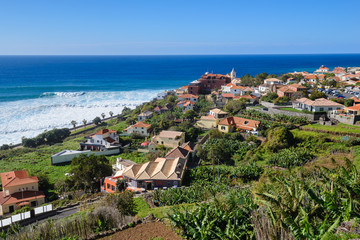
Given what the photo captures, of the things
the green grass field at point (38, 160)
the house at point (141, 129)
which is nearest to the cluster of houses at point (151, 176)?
the green grass field at point (38, 160)

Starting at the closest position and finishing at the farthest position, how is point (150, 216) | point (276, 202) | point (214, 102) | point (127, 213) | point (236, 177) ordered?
point (276, 202) < point (150, 216) < point (127, 213) < point (236, 177) < point (214, 102)

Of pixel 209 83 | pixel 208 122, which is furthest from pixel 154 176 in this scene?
pixel 209 83

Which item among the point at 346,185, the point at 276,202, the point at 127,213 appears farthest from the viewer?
the point at 127,213

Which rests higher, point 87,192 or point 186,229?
point 186,229

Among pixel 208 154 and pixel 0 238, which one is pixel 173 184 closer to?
pixel 208 154

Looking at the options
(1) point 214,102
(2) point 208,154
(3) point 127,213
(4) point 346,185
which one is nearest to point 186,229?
(3) point 127,213

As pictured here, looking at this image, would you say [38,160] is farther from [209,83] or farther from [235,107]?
[209,83]

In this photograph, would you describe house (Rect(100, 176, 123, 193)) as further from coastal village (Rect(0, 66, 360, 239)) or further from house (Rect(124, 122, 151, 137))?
house (Rect(124, 122, 151, 137))
